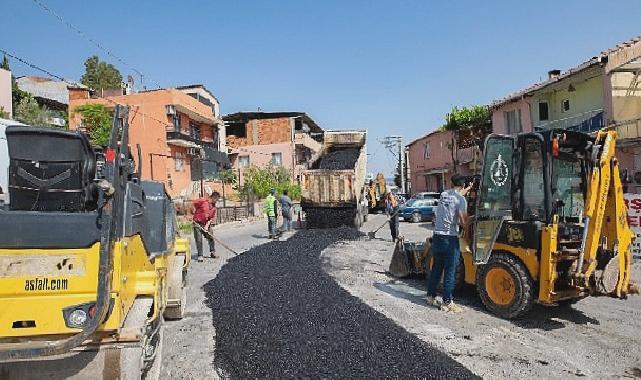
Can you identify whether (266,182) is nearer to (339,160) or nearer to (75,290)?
(339,160)

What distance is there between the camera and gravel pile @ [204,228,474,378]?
4059mm

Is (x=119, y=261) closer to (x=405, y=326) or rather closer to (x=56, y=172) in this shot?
(x=56, y=172)

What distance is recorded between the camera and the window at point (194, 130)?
107ft

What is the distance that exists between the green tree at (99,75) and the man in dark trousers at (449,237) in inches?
1941

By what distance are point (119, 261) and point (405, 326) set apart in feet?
11.3

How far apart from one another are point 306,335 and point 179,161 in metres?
27.0

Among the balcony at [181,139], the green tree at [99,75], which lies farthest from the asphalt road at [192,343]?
the green tree at [99,75]

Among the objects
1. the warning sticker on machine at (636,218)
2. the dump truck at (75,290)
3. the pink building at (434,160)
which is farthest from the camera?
the pink building at (434,160)

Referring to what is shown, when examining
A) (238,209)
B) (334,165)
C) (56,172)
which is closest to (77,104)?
(238,209)

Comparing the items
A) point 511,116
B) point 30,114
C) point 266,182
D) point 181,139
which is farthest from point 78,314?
point 266,182

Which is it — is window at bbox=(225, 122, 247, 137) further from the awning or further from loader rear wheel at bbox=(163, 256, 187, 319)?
loader rear wheel at bbox=(163, 256, 187, 319)

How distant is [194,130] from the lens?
33.3m

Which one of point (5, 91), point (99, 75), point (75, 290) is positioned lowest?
point (75, 290)

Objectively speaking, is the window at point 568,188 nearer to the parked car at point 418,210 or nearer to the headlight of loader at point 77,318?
the headlight of loader at point 77,318
